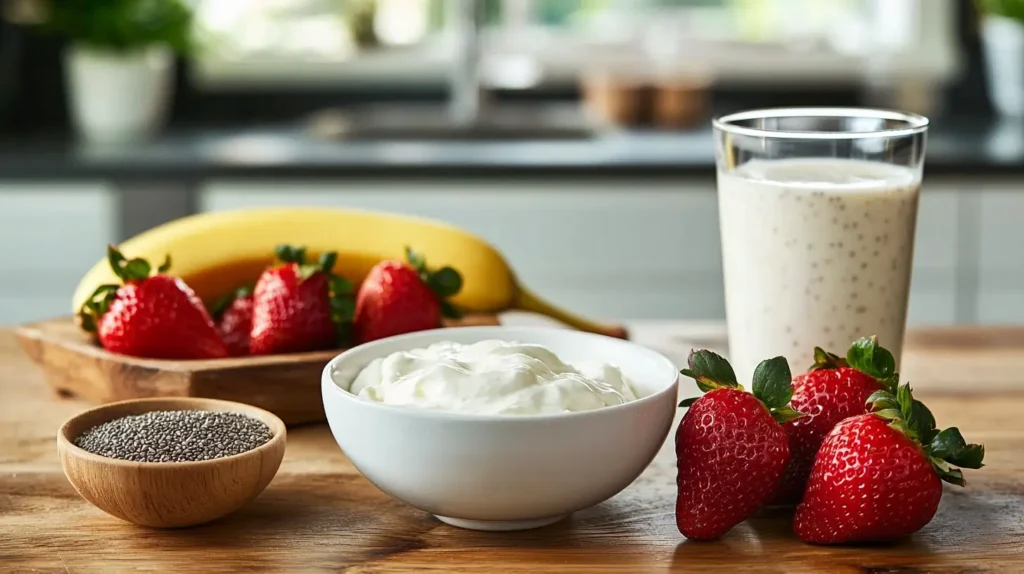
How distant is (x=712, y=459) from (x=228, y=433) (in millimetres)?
340

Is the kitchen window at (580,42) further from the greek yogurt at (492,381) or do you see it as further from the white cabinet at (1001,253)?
the greek yogurt at (492,381)

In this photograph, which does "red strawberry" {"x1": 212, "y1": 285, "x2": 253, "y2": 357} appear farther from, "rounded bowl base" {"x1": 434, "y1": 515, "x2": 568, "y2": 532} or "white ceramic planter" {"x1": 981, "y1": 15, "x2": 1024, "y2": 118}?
"white ceramic planter" {"x1": 981, "y1": 15, "x2": 1024, "y2": 118}

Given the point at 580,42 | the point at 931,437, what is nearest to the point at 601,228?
the point at 580,42

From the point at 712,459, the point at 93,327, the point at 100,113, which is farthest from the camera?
the point at 100,113

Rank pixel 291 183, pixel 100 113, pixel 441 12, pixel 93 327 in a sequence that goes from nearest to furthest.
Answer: pixel 93 327, pixel 291 183, pixel 100 113, pixel 441 12

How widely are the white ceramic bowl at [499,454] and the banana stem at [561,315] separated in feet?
1.47

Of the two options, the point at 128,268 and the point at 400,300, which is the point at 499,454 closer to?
the point at 400,300

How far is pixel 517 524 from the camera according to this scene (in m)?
0.87

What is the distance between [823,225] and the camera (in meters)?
1.03

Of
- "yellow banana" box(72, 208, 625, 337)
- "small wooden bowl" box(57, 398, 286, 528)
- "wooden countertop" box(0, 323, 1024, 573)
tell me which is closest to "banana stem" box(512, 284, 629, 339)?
"yellow banana" box(72, 208, 625, 337)

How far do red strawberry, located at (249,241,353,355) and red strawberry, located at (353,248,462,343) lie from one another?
0.02 meters

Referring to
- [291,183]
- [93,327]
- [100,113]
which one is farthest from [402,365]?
[100,113]

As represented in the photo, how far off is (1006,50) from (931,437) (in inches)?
84.1

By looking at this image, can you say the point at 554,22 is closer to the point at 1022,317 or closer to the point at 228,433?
the point at 1022,317
